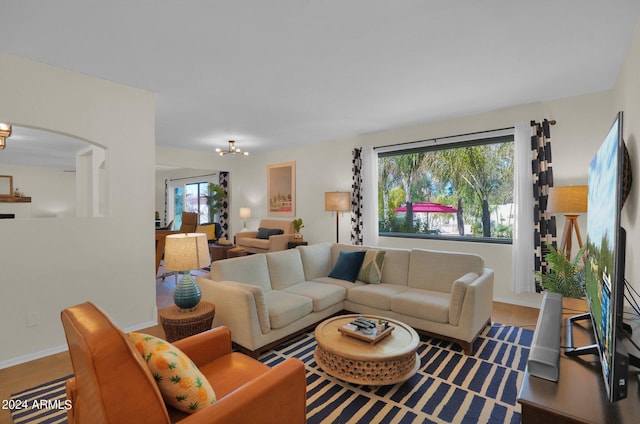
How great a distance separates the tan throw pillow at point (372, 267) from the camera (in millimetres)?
3602

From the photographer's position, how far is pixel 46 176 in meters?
8.52

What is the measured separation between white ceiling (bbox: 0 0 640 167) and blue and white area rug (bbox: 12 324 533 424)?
2592 mm

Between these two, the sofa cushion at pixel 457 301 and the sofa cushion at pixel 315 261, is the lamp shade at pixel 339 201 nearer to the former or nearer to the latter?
the sofa cushion at pixel 315 261

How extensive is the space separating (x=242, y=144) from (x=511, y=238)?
509 cm

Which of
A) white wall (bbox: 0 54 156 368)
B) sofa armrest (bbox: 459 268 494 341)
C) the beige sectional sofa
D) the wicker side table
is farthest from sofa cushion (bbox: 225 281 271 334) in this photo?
sofa armrest (bbox: 459 268 494 341)

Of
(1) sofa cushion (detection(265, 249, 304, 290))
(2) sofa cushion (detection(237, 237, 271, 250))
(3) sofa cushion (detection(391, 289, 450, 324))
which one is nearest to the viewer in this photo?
(3) sofa cushion (detection(391, 289, 450, 324))

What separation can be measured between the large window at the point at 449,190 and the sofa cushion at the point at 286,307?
270 centimetres

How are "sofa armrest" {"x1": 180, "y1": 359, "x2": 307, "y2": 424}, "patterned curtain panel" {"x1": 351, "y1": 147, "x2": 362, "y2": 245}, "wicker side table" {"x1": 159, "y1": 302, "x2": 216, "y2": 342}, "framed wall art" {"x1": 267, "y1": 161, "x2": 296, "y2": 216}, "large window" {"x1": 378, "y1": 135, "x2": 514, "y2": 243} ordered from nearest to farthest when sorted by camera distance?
1. "sofa armrest" {"x1": 180, "y1": 359, "x2": 307, "y2": 424}
2. "wicker side table" {"x1": 159, "y1": 302, "x2": 216, "y2": 342}
3. "large window" {"x1": 378, "y1": 135, "x2": 514, "y2": 243}
4. "patterned curtain panel" {"x1": 351, "y1": 147, "x2": 362, "y2": 245}
5. "framed wall art" {"x1": 267, "y1": 161, "x2": 296, "y2": 216}

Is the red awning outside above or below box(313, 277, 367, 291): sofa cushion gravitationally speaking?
above

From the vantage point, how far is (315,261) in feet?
12.8

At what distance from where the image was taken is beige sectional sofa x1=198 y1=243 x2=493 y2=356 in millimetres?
2652

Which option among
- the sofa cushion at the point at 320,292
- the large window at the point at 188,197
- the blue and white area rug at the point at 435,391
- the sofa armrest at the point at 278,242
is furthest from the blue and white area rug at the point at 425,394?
the large window at the point at 188,197

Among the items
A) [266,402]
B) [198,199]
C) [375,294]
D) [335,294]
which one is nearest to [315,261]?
[335,294]

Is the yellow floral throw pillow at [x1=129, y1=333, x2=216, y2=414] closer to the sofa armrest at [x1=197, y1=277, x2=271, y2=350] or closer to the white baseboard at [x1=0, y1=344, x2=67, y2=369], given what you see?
the sofa armrest at [x1=197, y1=277, x2=271, y2=350]
